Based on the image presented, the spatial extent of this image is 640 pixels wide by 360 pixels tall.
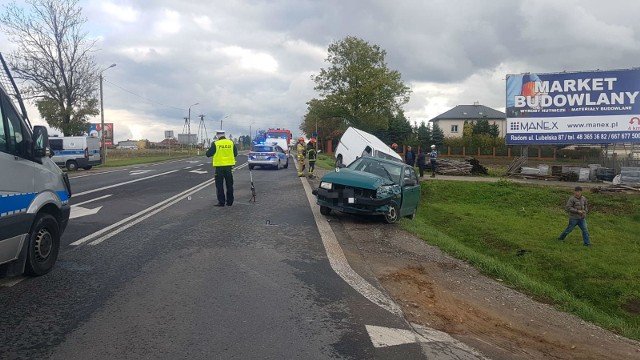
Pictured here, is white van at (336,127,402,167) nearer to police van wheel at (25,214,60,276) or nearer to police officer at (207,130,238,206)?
police officer at (207,130,238,206)

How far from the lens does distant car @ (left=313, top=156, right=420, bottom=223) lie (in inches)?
423

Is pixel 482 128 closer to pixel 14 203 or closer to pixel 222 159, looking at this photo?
pixel 222 159

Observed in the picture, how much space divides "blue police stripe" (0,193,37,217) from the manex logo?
26412mm

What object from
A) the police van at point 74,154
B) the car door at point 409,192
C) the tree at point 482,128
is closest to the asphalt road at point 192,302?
the car door at point 409,192

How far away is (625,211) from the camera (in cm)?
1892

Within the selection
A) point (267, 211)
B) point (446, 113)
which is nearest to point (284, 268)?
point (267, 211)

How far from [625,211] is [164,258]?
17908mm

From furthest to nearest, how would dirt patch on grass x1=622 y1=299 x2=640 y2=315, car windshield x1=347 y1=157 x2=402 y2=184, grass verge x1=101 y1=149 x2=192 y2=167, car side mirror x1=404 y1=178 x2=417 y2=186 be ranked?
grass verge x1=101 y1=149 x2=192 y2=167 → car windshield x1=347 y1=157 x2=402 y2=184 → car side mirror x1=404 y1=178 x2=417 y2=186 → dirt patch on grass x1=622 y1=299 x2=640 y2=315

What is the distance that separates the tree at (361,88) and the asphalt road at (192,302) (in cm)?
3841

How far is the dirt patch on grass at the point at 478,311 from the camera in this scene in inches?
184

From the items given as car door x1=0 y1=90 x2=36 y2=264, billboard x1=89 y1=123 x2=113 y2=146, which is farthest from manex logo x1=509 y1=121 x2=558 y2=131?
billboard x1=89 y1=123 x2=113 y2=146

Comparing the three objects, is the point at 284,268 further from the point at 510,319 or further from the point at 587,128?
the point at 587,128

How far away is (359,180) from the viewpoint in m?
11.0

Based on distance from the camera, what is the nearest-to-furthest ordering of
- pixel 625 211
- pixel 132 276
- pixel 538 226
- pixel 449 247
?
pixel 132 276
pixel 449 247
pixel 538 226
pixel 625 211
